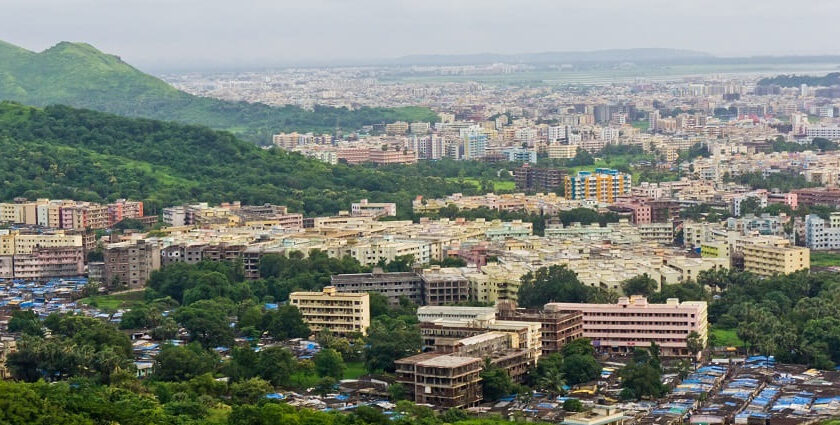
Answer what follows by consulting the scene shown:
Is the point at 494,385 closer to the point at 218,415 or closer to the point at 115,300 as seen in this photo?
the point at 218,415

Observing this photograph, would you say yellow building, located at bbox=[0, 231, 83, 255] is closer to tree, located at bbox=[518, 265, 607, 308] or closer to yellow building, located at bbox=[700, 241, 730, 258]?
tree, located at bbox=[518, 265, 607, 308]

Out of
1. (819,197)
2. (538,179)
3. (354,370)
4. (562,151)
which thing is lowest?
(354,370)

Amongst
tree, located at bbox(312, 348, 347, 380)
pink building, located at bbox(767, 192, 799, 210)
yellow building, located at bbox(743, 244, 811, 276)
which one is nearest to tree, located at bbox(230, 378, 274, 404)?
tree, located at bbox(312, 348, 347, 380)

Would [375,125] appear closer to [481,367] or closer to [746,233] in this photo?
[746,233]

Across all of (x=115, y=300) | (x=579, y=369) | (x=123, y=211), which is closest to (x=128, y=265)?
(x=115, y=300)

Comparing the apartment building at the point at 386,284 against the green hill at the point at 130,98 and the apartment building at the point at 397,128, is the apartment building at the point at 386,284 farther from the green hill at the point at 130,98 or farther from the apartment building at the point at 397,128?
the apartment building at the point at 397,128

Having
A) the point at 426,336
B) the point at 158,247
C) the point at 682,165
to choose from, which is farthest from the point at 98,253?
the point at 682,165

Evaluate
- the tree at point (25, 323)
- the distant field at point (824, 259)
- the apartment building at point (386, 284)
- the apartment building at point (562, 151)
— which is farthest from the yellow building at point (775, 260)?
the apartment building at point (562, 151)
